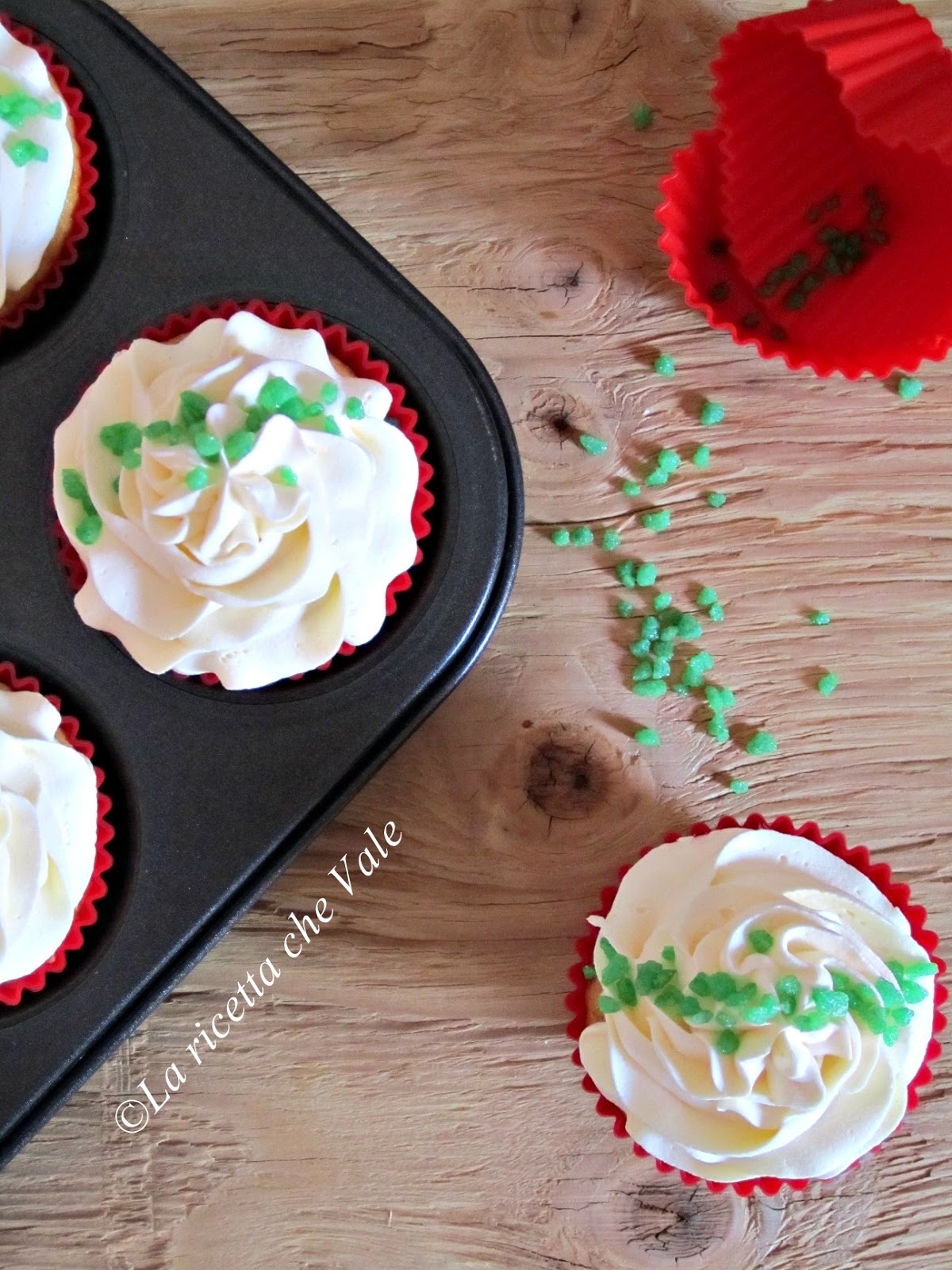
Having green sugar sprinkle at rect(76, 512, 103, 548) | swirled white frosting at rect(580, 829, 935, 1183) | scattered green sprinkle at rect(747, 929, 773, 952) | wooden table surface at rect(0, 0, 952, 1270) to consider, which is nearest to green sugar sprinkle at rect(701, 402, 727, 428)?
wooden table surface at rect(0, 0, 952, 1270)

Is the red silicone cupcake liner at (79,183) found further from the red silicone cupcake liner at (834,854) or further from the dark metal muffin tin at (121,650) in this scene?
the red silicone cupcake liner at (834,854)

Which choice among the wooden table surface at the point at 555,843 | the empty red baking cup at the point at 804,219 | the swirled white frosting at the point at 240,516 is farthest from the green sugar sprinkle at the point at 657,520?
the swirled white frosting at the point at 240,516

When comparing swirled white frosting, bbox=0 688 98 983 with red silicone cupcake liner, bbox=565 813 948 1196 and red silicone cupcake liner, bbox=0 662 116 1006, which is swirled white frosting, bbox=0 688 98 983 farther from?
red silicone cupcake liner, bbox=565 813 948 1196

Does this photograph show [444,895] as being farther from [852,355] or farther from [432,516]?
[852,355]

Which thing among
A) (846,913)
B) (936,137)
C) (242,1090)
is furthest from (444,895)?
(936,137)

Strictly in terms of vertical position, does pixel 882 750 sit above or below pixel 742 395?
below

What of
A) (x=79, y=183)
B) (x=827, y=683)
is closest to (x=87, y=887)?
(x=79, y=183)

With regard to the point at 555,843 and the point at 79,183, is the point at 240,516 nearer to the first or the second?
the point at 79,183
